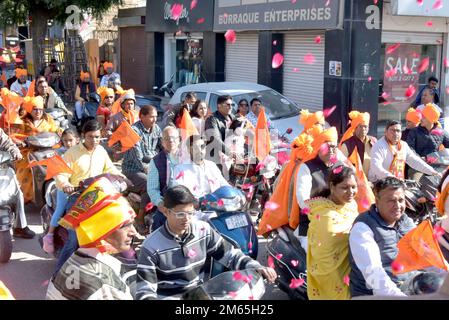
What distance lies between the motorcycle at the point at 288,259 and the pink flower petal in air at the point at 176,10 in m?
17.2

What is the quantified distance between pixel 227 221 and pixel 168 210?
1.31 metres

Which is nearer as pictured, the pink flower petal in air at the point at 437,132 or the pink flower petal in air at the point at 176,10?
the pink flower petal in air at the point at 437,132

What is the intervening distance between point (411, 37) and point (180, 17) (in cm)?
892

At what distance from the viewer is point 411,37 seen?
1522cm

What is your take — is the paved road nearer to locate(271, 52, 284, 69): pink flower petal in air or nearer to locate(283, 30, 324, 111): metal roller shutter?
locate(283, 30, 324, 111): metal roller shutter

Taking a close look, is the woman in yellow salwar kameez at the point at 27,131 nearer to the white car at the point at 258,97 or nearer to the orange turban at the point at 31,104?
the orange turban at the point at 31,104

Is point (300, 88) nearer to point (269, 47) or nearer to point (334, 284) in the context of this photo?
point (269, 47)

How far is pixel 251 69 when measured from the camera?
61.2 ft

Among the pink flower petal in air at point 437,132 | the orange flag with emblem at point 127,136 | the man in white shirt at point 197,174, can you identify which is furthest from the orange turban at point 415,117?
the orange flag with emblem at point 127,136

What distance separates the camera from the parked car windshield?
37.0 ft

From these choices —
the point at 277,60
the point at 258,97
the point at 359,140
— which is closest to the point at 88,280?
the point at 359,140

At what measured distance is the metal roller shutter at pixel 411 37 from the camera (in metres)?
14.9

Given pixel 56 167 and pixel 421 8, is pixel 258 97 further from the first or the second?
pixel 56 167

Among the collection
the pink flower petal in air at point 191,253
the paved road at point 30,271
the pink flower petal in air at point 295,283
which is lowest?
the paved road at point 30,271
